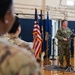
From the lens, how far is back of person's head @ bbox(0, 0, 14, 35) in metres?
0.90

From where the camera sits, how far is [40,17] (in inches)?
393

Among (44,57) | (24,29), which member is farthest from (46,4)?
(44,57)

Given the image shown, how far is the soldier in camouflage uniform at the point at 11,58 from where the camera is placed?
86 cm

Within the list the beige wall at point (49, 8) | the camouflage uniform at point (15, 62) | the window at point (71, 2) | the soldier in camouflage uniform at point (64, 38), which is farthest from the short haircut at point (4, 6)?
the window at point (71, 2)

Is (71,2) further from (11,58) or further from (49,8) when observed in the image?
(11,58)

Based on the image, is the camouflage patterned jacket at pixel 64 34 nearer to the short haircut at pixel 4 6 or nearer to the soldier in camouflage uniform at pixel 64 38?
the soldier in camouflage uniform at pixel 64 38

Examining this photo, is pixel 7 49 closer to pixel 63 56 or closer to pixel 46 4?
pixel 63 56

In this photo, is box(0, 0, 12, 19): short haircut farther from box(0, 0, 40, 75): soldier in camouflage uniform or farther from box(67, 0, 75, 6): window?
box(67, 0, 75, 6): window

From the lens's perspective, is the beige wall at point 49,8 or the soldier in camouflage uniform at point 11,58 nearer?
the soldier in camouflage uniform at point 11,58

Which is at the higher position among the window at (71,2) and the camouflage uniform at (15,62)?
the camouflage uniform at (15,62)

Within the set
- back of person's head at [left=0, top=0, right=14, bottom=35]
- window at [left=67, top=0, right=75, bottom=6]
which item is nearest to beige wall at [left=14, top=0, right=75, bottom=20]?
window at [left=67, top=0, right=75, bottom=6]

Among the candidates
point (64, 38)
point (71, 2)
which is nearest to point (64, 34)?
point (64, 38)

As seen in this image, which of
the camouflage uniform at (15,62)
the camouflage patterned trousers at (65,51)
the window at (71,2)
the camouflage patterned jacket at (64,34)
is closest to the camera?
the camouflage uniform at (15,62)

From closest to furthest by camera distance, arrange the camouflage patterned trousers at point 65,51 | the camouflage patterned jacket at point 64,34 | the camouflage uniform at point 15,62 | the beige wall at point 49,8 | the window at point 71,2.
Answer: the camouflage uniform at point 15,62 < the camouflage patterned jacket at point 64,34 < the camouflage patterned trousers at point 65,51 < the beige wall at point 49,8 < the window at point 71,2
